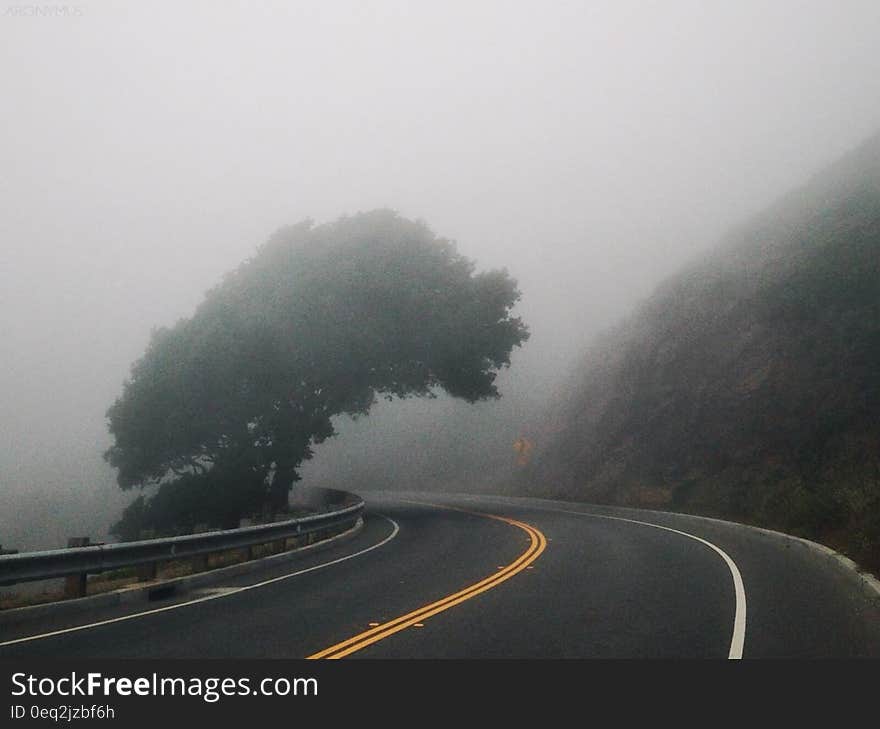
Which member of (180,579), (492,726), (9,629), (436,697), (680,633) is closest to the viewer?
(492,726)

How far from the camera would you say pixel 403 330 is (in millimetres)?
37688

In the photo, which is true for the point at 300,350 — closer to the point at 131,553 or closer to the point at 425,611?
the point at 131,553

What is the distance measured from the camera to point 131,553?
1251cm

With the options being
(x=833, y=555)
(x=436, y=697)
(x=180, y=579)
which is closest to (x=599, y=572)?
(x=833, y=555)

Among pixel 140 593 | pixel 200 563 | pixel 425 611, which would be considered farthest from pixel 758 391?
pixel 140 593

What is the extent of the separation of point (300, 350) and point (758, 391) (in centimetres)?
1955

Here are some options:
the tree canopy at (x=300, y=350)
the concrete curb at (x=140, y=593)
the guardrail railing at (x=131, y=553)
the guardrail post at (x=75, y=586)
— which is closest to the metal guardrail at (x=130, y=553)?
the guardrail railing at (x=131, y=553)

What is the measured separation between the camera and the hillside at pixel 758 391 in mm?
27781

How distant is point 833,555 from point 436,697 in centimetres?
1154

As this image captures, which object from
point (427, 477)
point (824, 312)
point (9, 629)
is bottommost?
point (427, 477)

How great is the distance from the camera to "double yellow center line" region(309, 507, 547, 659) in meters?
8.22

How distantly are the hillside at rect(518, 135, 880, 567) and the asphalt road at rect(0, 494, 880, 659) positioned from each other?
13.3 ft

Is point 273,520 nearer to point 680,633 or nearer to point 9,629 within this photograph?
point 9,629

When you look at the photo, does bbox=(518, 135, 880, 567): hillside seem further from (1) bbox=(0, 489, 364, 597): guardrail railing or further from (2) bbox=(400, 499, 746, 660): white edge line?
(1) bbox=(0, 489, 364, 597): guardrail railing
